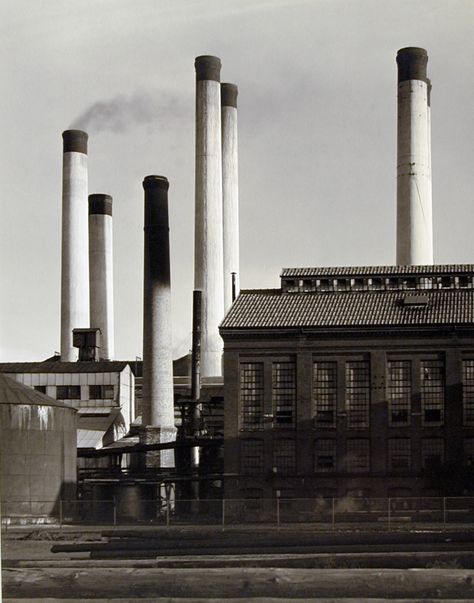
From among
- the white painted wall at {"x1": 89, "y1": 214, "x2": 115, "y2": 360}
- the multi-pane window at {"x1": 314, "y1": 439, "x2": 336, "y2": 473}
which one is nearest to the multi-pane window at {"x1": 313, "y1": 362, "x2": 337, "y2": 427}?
the multi-pane window at {"x1": 314, "y1": 439, "x2": 336, "y2": 473}

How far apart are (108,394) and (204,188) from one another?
1669 centimetres

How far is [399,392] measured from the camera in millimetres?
56781

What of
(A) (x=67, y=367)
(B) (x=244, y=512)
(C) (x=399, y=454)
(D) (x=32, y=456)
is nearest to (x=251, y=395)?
(C) (x=399, y=454)

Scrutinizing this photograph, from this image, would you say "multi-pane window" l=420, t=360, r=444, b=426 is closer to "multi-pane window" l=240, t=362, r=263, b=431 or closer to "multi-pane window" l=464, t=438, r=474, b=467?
"multi-pane window" l=464, t=438, r=474, b=467

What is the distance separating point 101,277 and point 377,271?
42170 mm

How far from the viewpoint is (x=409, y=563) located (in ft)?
104

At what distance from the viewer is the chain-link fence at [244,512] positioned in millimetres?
46500

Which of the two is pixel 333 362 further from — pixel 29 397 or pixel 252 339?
pixel 29 397

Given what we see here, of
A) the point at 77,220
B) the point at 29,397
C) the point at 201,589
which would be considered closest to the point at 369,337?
the point at 29,397

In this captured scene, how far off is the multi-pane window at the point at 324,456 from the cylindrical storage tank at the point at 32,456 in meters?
11.3

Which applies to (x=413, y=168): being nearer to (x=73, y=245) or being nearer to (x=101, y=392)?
(x=101, y=392)

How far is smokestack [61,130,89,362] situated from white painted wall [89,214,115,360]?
192 inches

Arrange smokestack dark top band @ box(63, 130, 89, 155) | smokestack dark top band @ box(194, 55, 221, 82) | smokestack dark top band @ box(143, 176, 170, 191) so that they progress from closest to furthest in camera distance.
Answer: smokestack dark top band @ box(143, 176, 170, 191) → smokestack dark top band @ box(194, 55, 221, 82) → smokestack dark top band @ box(63, 130, 89, 155)

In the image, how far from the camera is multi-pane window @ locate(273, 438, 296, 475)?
5659cm
